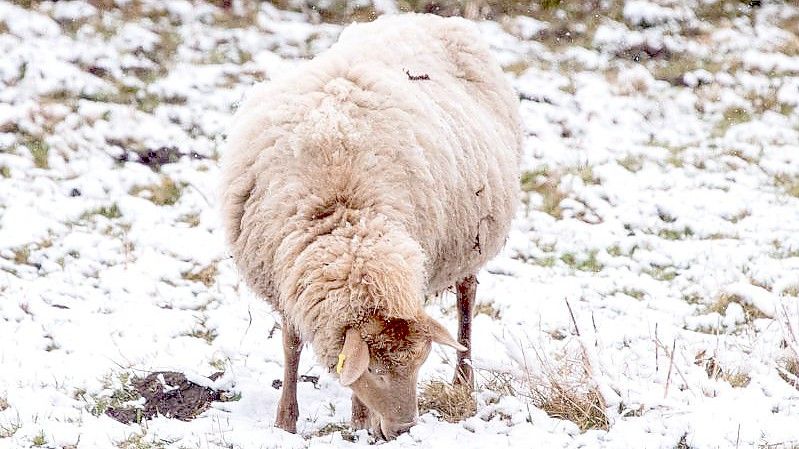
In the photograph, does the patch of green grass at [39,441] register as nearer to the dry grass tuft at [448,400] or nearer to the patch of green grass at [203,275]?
the dry grass tuft at [448,400]

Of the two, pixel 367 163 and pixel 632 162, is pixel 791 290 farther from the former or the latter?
pixel 367 163

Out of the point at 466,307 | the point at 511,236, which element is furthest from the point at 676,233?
the point at 466,307

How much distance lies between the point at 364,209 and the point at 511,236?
131 inches

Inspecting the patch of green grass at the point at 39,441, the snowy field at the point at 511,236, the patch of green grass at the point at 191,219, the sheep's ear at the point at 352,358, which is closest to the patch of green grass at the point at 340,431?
the snowy field at the point at 511,236

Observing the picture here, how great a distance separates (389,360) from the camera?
3287 mm

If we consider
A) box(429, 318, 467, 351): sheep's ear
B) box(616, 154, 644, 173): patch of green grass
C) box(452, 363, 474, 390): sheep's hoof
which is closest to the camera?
box(429, 318, 467, 351): sheep's ear

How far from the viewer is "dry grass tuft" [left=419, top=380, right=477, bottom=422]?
381 centimetres

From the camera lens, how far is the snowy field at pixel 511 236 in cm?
367

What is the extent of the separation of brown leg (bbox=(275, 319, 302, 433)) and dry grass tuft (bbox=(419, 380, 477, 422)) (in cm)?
55

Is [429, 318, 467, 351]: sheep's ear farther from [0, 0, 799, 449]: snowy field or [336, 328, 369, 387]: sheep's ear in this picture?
[0, 0, 799, 449]: snowy field

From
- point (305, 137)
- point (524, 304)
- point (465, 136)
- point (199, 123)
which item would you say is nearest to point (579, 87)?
point (199, 123)

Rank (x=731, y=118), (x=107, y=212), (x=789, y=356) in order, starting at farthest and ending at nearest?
(x=731, y=118) < (x=107, y=212) < (x=789, y=356)

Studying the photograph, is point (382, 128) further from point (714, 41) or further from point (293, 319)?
point (714, 41)

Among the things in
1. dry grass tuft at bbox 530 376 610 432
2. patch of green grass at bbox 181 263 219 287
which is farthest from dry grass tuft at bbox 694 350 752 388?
patch of green grass at bbox 181 263 219 287
